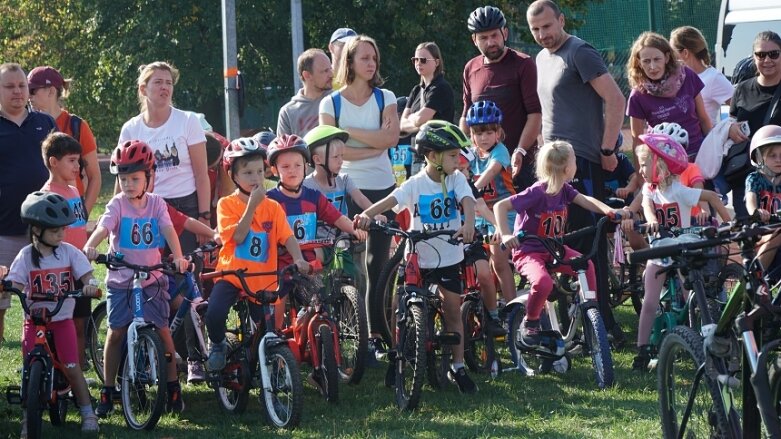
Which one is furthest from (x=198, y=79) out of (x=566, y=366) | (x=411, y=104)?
(x=566, y=366)

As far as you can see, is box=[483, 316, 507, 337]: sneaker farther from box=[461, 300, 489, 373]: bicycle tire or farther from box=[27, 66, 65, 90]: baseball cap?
box=[27, 66, 65, 90]: baseball cap

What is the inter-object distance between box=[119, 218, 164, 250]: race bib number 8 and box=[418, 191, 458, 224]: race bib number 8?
169cm

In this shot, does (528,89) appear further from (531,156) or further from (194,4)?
(194,4)

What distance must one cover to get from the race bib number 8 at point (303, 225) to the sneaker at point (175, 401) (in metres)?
1.21

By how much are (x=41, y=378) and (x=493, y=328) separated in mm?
3038

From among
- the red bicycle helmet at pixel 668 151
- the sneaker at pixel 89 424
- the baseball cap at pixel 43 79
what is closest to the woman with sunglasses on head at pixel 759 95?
the red bicycle helmet at pixel 668 151

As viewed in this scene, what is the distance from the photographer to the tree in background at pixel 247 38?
90.8 feet

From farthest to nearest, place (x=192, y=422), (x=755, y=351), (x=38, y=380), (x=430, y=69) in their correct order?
(x=430, y=69) < (x=192, y=422) < (x=38, y=380) < (x=755, y=351)

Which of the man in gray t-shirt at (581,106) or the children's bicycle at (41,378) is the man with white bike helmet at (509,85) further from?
the children's bicycle at (41,378)

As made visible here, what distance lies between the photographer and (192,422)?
25.0ft

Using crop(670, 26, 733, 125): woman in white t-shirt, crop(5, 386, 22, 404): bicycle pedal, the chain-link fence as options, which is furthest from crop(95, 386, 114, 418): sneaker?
the chain-link fence

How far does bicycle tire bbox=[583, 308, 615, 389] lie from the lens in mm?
7871

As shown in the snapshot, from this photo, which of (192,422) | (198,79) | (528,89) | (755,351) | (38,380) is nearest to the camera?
(755,351)

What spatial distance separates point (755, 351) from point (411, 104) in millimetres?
6516
